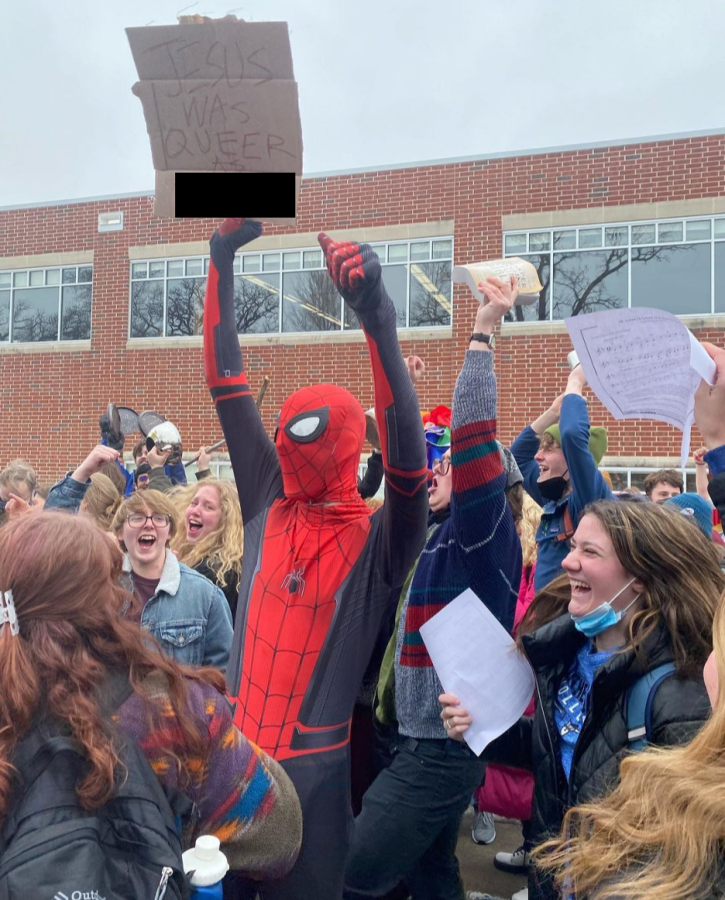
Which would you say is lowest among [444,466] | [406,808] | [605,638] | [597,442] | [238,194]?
[406,808]

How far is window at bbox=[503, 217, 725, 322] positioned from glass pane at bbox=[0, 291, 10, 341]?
9.67 meters

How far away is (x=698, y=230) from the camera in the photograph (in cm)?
1177

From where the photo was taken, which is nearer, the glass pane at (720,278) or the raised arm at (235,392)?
the raised arm at (235,392)

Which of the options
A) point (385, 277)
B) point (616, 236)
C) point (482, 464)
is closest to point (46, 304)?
point (385, 277)

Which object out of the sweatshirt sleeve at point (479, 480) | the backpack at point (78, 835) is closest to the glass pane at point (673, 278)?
the sweatshirt sleeve at point (479, 480)

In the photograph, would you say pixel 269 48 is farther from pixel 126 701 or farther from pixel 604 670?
pixel 604 670

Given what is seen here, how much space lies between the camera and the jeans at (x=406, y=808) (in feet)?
7.90

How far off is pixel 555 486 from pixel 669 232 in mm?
9358

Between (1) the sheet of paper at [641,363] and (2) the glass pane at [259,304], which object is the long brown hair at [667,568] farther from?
(2) the glass pane at [259,304]

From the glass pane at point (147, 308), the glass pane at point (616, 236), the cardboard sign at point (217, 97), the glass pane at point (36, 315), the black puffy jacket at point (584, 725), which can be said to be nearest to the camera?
the black puffy jacket at point (584, 725)

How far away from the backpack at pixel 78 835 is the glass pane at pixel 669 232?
39.9 ft

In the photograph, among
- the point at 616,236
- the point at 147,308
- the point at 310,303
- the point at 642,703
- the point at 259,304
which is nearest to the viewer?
the point at 642,703

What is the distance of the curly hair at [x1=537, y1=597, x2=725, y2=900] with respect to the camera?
108 centimetres

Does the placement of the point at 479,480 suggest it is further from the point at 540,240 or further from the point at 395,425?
the point at 540,240
